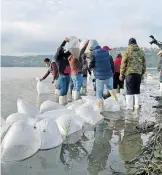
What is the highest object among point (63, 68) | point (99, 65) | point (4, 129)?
point (99, 65)

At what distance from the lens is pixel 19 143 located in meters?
4.41

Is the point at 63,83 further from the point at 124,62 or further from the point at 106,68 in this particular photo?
the point at 124,62

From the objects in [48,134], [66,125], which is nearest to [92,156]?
[48,134]

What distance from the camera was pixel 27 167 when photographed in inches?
161

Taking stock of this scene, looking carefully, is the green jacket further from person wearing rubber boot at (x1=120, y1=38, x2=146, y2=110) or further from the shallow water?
the shallow water

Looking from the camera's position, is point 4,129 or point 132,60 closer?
point 4,129

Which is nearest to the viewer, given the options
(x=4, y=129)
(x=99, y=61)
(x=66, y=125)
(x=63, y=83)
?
(x=4, y=129)

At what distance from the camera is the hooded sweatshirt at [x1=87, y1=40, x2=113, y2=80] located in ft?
26.8

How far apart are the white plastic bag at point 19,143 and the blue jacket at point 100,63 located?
3902 mm

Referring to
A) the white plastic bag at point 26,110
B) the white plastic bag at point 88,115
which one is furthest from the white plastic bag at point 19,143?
the white plastic bag at point 88,115

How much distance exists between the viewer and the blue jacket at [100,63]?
26.8 feet

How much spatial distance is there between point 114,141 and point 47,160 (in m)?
1.44

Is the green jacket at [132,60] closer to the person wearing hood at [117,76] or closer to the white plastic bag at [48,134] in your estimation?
the person wearing hood at [117,76]

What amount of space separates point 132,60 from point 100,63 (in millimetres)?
913
